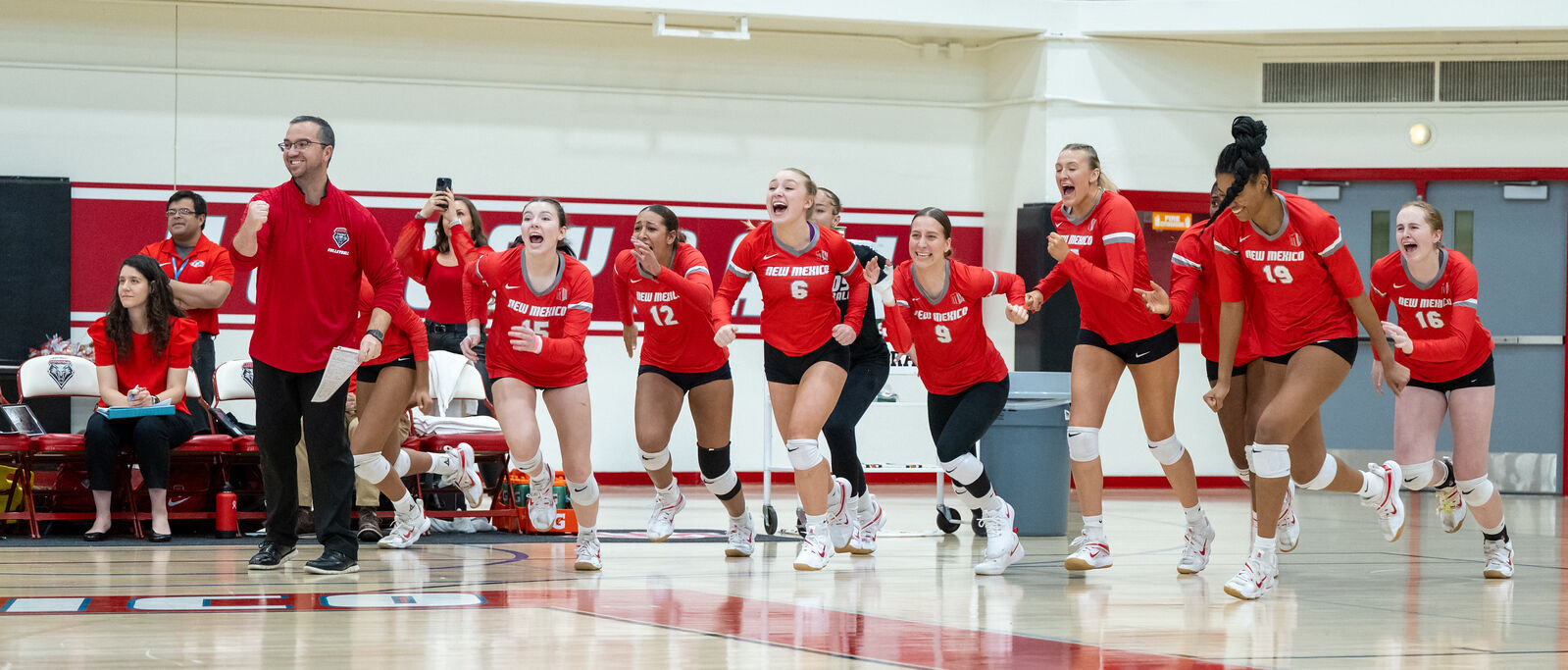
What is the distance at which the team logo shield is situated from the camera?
9.16 meters

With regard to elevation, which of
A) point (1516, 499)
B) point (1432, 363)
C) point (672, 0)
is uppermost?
point (672, 0)

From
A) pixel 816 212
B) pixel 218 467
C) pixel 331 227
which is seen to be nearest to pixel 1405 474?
pixel 816 212

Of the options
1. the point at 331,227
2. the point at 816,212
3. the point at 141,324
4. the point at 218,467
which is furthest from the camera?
the point at 218,467

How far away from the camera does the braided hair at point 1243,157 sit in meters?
5.80

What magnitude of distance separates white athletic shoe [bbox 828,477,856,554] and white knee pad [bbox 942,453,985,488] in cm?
73

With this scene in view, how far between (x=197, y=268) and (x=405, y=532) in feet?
7.72

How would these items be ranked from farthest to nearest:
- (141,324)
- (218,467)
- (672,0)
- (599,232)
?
(599,232) → (672,0) → (218,467) → (141,324)

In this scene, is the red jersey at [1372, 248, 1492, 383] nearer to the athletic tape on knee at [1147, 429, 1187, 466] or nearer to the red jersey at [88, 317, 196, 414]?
Result: the athletic tape on knee at [1147, 429, 1187, 466]

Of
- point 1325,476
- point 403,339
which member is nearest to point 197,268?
point 403,339

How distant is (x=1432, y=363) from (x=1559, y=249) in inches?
275

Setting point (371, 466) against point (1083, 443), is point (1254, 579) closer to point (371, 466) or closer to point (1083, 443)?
point (1083, 443)

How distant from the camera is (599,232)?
1265 centimetres

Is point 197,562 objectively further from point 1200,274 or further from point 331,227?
point 1200,274

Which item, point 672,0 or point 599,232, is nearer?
point 672,0
